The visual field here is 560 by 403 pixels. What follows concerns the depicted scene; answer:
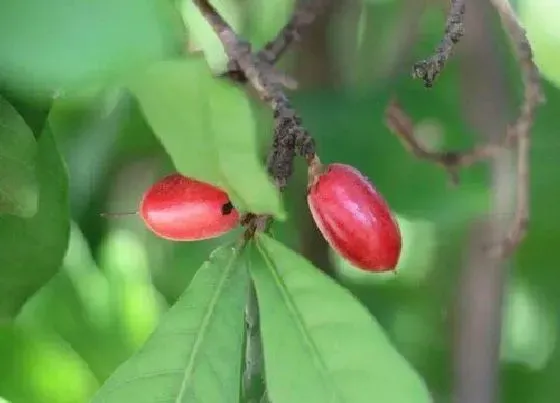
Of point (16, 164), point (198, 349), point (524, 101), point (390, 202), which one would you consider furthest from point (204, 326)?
point (390, 202)

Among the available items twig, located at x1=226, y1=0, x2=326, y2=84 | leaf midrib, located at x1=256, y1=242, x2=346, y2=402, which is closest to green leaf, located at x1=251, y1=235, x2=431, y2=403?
leaf midrib, located at x1=256, y1=242, x2=346, y2=402

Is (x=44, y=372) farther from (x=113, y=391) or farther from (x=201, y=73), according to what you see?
(x=201, y=73)

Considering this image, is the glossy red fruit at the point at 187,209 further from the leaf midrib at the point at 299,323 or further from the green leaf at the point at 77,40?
the green leaf at the point at 77,40

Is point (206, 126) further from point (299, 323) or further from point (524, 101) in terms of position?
point (524, 101)

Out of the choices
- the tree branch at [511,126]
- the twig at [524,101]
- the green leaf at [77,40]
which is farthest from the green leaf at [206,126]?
the twig at [524,101]

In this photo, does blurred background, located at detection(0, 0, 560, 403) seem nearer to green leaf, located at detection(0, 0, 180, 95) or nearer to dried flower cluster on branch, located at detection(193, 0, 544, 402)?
dried flower cluster on branch, located at detection(193, 0, 544, 402)

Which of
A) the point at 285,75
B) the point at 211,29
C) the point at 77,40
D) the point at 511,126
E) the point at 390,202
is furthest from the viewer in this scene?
the point at 390,202
